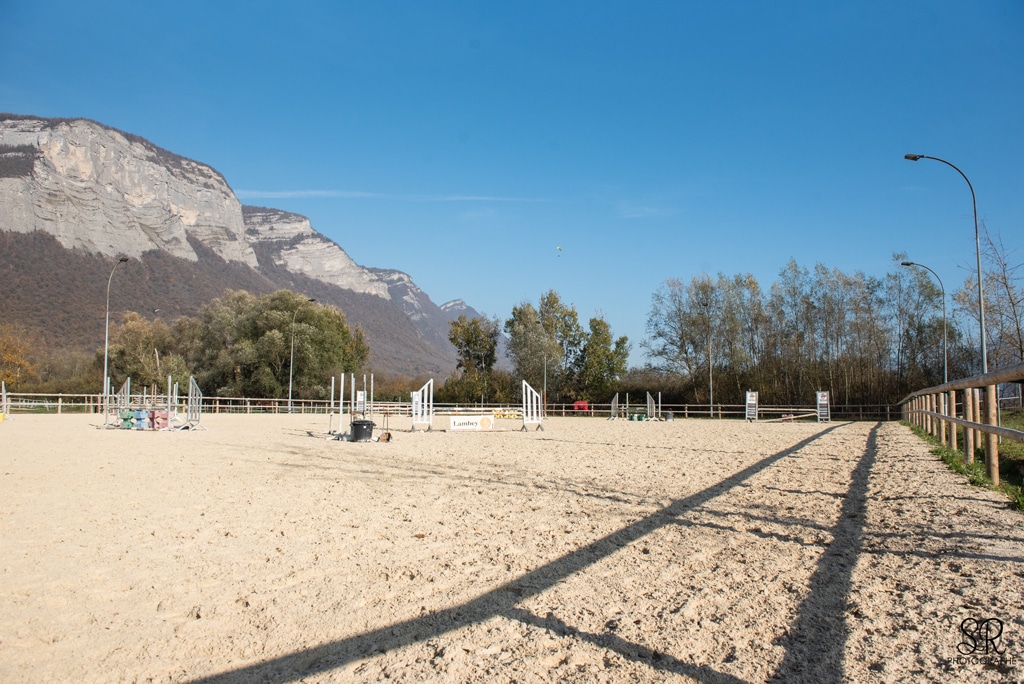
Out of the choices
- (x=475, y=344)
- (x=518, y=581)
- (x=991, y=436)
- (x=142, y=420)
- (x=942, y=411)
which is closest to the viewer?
(x=518, y=581)

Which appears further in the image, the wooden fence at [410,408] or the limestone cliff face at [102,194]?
the limestone cliff face at [102,194]

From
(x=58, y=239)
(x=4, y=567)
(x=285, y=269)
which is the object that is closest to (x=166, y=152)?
(x=285, y=269)

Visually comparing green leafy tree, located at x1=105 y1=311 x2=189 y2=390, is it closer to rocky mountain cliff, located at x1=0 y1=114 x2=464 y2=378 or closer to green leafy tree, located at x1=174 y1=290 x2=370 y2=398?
green leafy tree, located at x1=174 y1=290 x2=370 y2=398

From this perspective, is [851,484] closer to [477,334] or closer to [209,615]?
[209,615]

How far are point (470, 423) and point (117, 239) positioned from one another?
414 ft

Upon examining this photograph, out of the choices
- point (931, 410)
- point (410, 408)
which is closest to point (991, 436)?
point (931, 410)

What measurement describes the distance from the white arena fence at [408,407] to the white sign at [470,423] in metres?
8.80

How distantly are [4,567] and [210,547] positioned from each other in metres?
1.43

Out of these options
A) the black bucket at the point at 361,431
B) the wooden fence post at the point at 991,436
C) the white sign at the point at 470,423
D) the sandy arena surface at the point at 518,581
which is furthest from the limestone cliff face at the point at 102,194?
the wooden fence post at the point at 991,436

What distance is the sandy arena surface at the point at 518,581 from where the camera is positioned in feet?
Answer: 10.1

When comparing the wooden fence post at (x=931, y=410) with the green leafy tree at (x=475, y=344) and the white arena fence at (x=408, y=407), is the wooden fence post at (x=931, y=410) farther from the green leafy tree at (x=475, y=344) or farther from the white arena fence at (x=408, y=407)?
the green leafy tree at (x=475, y=344)

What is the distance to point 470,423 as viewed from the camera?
2395 cm

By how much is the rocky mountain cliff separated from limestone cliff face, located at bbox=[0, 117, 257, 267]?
10.4 inches

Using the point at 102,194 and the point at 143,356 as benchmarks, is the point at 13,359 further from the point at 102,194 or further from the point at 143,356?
the point at 102,194
